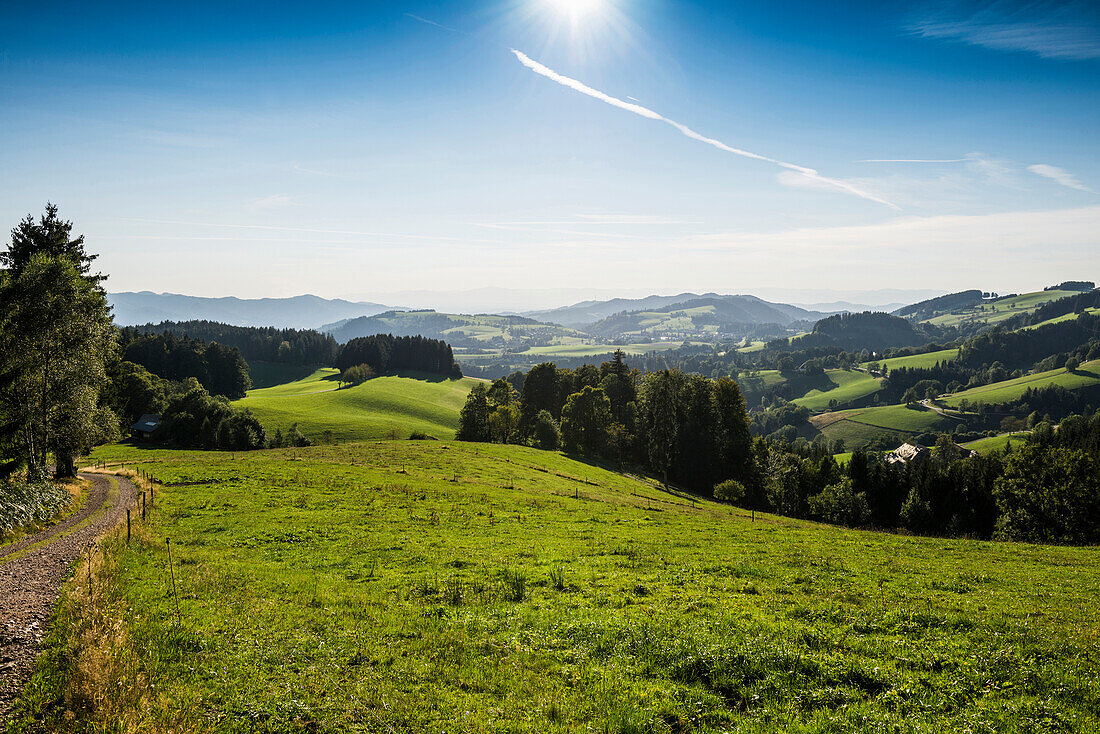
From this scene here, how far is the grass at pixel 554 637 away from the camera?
32.3 feet

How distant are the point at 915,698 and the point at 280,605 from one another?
683 inches

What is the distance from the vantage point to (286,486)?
40.0m

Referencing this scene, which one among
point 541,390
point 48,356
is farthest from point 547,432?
point 48,356

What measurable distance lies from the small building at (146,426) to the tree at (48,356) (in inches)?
2668

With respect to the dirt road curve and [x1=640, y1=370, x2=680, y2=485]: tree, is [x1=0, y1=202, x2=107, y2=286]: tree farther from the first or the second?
[x1=640, y1=370, x2=680, y2=485]: tree

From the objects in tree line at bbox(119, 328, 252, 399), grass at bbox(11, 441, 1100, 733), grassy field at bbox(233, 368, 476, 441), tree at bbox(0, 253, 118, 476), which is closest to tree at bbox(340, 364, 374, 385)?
grassy field at bbox(233, 368, 476, 441)

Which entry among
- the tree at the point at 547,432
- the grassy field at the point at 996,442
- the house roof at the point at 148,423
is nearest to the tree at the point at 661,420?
the tree at the point at 547,432

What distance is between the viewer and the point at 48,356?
34.4 m

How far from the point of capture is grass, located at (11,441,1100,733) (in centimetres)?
984

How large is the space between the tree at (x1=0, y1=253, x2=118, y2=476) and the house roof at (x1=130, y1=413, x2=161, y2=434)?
71.4 meters

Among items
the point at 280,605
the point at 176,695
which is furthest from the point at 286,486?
the point at 176,695

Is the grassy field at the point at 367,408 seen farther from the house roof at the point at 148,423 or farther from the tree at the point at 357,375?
the house roof at the point at 148,423

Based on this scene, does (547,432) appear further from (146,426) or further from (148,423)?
(148,423)

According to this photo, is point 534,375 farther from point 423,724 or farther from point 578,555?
point 423,724
